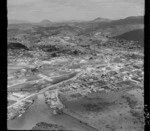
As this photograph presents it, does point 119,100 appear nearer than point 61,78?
Yes

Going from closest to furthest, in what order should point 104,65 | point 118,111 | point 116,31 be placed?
1. point 118,111
2. point 104,65
3. point 116,31

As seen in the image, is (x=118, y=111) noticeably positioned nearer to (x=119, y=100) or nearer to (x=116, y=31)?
(x=119, y=100)

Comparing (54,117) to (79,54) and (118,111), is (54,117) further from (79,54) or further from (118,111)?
(79,54)
